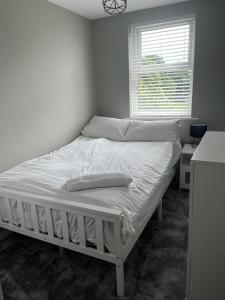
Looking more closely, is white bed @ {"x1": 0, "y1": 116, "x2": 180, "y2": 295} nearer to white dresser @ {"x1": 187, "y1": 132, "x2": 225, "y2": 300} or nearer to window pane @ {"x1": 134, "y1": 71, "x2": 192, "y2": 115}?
white dresser @ {"x1": 187, "y1": 132, "x2": 225, "y2": 300}

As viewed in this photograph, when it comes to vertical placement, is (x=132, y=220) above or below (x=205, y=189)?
below

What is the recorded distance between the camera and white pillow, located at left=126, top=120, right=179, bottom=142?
2938 millimetres

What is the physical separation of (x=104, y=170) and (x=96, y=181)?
1.42 feet

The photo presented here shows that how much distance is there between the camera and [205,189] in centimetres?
108

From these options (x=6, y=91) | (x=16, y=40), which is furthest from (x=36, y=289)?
(x=16, y=40)

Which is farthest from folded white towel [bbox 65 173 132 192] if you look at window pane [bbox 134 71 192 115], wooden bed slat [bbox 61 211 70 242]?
window pane [bbox 134 71 192 115]

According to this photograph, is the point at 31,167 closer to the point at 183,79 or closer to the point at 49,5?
the point at 49,5

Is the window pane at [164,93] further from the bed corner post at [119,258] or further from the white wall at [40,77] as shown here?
the bed corner post at [119,258]

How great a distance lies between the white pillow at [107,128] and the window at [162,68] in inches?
17.2

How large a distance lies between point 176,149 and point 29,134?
1.77 metres

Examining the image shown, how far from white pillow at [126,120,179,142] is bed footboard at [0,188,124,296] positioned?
5.84 ft

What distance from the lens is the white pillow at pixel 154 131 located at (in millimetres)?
2938

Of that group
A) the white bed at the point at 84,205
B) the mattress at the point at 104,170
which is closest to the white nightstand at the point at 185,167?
the mattress at the point at 104,170

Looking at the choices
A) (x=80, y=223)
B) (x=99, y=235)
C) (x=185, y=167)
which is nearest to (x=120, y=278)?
(x=99, y=235)
